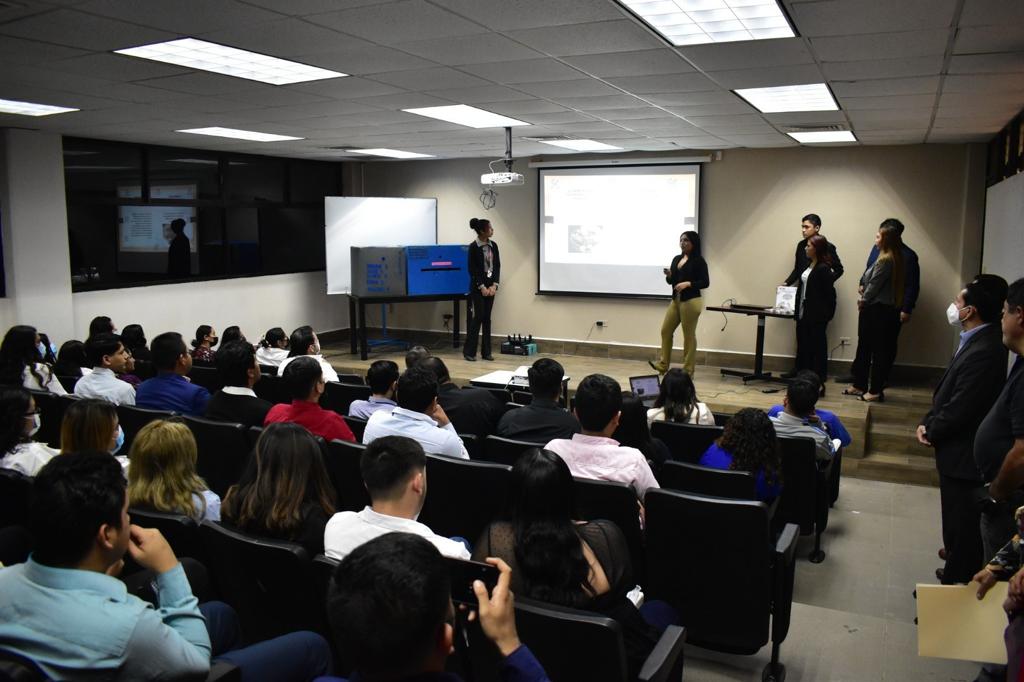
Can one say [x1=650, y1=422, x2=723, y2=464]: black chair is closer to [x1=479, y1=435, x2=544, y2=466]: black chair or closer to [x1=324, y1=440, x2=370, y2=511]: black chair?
[x1=479, y1=435, x2=544, y2=466]: black chair

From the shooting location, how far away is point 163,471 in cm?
261

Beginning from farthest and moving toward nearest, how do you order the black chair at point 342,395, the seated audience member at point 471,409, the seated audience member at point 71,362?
the seated audience member at point 71,362 → the black chair at point 342,395 → the seated audience member at point 471,409

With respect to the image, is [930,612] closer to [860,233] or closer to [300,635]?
[300,635]

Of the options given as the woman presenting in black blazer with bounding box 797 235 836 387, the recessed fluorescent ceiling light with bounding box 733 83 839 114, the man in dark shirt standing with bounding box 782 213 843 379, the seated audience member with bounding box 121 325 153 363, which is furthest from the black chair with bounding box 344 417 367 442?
the man in dark shirt standing with bounding box 782 213 843 379

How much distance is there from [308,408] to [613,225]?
6.45m

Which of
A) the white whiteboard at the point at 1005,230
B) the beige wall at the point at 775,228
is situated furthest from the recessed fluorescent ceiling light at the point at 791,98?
the beige wall at the point at 775,228

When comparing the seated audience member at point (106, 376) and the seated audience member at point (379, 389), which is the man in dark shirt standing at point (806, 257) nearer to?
the seated audience member at point (379, 389)

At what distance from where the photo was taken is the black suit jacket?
10.5 ft

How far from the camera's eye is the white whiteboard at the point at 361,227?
9.86 meters

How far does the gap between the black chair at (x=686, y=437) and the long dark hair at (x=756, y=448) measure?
1.90 feet

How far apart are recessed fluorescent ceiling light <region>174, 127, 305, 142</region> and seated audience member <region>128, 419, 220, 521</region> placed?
5.15 metres

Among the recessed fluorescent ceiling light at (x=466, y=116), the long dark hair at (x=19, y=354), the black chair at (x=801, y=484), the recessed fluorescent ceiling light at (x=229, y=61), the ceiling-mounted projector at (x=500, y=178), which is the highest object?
the recessed fluorescent ceiling light at (x=466, y=116)

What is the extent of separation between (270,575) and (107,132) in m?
6.53

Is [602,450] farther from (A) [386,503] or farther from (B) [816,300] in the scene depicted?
(B) [816,300]
